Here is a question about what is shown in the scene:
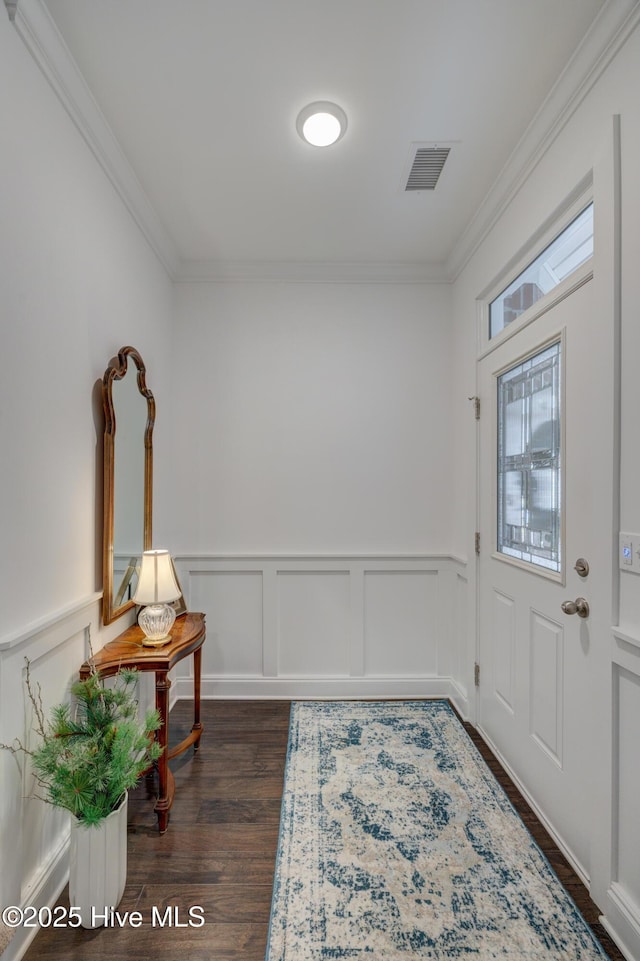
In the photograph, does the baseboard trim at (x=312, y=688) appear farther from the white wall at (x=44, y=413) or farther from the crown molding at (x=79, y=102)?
the crown molding at (x=79, y=102)

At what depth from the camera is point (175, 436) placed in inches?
118

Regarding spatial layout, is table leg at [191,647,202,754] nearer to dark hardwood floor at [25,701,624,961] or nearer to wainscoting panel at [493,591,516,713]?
dark hardwood floor at [25,701,624,961]

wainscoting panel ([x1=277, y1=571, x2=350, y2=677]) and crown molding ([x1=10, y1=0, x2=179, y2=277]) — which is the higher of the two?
crown molding ([x1=10, y1=0, x2=179, y2=277])

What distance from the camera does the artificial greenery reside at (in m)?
1.37

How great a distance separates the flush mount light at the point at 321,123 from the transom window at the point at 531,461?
1182mm

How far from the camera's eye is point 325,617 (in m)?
2.98

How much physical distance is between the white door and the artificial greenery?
1467mm

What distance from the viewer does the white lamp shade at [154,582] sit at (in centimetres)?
201

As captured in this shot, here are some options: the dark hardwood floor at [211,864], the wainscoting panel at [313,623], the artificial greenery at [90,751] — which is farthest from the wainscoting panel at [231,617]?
the artificial greenery at [90,751]

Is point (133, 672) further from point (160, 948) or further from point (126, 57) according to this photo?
point (126, 57)

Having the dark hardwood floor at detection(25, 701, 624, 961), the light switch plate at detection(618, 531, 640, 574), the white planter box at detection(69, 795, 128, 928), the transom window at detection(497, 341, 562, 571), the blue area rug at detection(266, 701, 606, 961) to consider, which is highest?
the transom window at detection(497, 341, 562, 571)

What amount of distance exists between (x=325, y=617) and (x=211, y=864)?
1.47 metres

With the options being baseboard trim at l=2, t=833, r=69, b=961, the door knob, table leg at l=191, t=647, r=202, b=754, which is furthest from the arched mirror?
the door knob

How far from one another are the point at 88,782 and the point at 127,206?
2332mm
